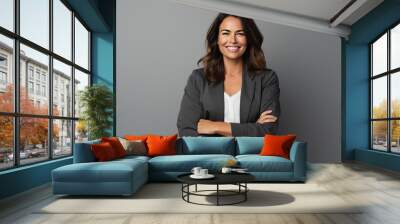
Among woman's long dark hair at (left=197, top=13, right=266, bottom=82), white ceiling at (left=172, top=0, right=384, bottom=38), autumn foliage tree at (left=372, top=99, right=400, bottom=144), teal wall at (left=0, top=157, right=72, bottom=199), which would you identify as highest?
white ceiling at (left=172, top=0, right=384, bottom=38)

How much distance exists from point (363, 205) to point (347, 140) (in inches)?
205

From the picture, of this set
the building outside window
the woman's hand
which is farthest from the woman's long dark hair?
the building outside window

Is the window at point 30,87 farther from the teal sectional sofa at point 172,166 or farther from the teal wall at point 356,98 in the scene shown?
the teal wall at point 356,98

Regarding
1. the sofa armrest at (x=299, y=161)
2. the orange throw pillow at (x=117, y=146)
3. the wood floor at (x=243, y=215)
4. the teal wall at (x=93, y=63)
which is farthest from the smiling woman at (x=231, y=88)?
the wood floor at (x=243, y=215)

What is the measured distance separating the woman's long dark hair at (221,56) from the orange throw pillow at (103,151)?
272 centimetres

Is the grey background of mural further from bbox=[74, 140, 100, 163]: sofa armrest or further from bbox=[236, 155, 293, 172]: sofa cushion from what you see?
bbox=[74, 140, 100, 163]: sofa armrest

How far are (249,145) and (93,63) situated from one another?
168 inches

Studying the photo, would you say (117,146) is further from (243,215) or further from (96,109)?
(243,215)

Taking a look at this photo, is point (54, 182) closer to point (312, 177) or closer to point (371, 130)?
point (312, 177)

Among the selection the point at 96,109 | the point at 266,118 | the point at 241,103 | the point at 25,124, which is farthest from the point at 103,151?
the point at 266,118

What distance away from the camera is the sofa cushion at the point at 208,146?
21.9ft

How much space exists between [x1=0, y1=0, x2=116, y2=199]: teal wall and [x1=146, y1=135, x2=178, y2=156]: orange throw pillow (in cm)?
153

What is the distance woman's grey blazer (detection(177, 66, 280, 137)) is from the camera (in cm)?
745

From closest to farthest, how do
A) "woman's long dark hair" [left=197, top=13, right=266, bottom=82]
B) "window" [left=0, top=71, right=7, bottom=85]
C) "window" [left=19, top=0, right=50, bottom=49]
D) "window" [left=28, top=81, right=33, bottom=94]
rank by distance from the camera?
"window" [left=0, top=71, right=7, bottom=85] → "window" [left=19, top=0, right=50, bottom=49] → "window" [left=28, top=81, right=33, bottom=94] → "woman's long dark hair" [left=197, top=13, right=266, bottom=82]
